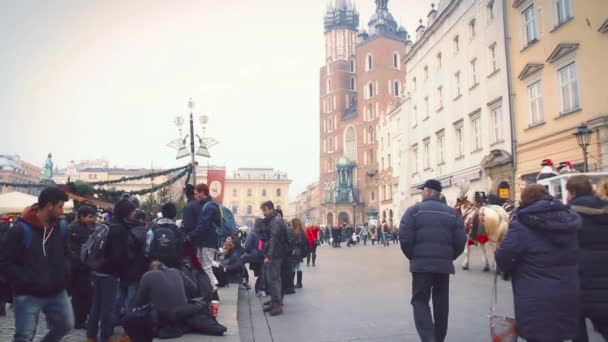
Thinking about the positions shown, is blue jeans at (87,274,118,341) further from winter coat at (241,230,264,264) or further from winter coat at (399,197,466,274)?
winter coat at (241,230,264,264)

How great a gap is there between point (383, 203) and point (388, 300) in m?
57.1

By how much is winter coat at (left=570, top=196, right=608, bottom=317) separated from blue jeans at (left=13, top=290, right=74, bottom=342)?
195 inches

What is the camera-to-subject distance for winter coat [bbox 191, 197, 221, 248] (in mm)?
8305

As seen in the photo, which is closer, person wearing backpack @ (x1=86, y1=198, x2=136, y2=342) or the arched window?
person wearing backpack @ (x1=86, y1=198, x2=136, y2=342)

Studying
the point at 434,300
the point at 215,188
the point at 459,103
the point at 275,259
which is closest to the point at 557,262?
the point at 434,300

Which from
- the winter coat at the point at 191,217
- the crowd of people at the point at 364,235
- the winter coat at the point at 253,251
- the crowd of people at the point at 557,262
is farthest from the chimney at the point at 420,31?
the crowd of people at the point at 557,262

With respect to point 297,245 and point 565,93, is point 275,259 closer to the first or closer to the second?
point 297,245

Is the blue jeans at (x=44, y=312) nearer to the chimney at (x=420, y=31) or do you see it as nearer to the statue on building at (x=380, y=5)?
the chimney at (x=420, y=31)

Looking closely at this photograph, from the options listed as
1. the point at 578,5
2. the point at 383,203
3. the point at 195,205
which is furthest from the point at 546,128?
the point at 383,203

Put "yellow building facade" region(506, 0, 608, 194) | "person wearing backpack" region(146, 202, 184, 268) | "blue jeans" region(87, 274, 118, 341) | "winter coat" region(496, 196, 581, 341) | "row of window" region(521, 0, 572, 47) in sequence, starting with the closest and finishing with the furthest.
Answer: "winter coat" region(496, 196, 581, 341) < "blue jeans" region(87, 274, 118, 341) < "person wearing backpack" region(146, 202, 184, 268) < "yellow building facade" region(506, 0, 608, 194) < "row of window" region(521, 0, 572, 47)

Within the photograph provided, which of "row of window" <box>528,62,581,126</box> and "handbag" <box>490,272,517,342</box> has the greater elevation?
"row of window" <box>528,62,581,126</box>

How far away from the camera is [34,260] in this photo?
15.8ft

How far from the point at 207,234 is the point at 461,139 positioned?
78.1 feet

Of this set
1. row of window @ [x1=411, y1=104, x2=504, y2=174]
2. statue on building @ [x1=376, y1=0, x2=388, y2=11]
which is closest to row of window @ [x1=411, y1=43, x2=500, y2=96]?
row of window @ [x1=411, y1=104, x2=504, y2=174]
